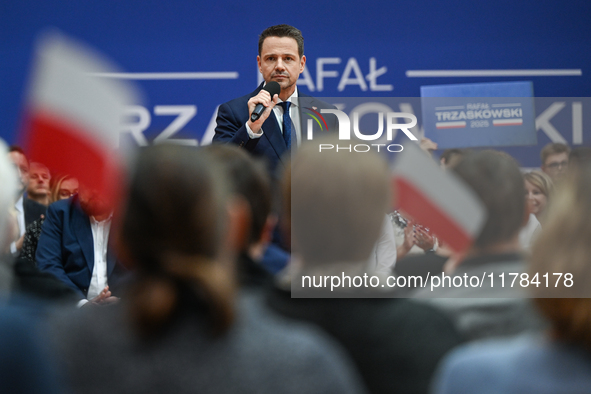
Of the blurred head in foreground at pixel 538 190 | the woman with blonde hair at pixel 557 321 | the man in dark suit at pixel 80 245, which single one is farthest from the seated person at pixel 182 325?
the man in dark suit at pixel 80 245

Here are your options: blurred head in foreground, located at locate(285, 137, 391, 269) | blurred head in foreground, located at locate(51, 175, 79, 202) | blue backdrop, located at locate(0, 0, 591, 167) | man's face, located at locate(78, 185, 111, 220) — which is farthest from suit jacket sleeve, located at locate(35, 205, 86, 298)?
blue backdrop, located at locate(0, 0, 591, 167)

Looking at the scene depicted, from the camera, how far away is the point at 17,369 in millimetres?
968

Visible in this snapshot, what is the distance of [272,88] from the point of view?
2.88 m

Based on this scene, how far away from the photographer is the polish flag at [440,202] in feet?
4.73

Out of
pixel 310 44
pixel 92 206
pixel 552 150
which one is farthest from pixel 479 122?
pixel 310 44

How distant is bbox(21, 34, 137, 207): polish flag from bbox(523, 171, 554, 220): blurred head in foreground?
1.03 meters

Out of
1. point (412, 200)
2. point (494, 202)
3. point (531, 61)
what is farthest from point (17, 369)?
point (531, 61)

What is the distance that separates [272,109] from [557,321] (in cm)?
201

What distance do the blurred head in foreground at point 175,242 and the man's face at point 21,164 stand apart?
3321 mm

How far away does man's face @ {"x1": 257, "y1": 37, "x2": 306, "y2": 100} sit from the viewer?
3.04 m

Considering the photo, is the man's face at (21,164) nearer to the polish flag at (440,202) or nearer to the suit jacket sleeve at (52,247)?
the suit jacket sleeve at (52,247)

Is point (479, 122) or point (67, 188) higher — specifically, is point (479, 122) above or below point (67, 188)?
below

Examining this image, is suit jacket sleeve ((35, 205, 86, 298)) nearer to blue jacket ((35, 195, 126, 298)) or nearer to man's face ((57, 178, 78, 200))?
blue jacket ((35, 195, 126, 298))

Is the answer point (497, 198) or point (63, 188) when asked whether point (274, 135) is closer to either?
point (497, 198)
